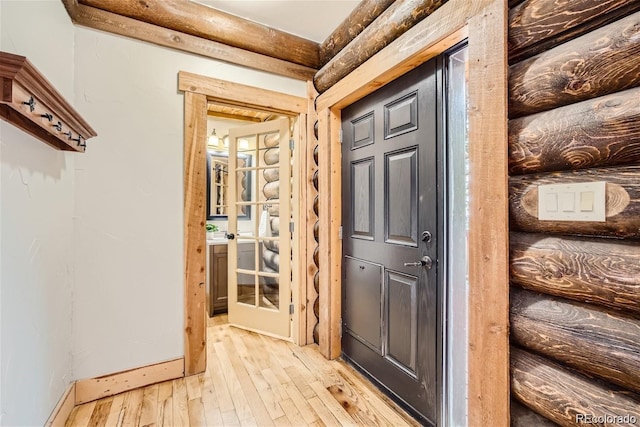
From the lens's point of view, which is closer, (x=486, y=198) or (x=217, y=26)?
(x=486, y=198)

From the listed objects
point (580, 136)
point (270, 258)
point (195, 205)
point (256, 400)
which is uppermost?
point (580, 136)

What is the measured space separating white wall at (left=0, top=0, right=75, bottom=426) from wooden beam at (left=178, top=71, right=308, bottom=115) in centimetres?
68

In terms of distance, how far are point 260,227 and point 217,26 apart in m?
1.73

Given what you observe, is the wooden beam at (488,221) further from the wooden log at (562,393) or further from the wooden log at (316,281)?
the wooden log at (316,281)

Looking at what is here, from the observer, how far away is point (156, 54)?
6.70ft

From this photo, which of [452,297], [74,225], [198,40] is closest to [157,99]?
[198,40]

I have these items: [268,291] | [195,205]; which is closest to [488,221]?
[195,205]

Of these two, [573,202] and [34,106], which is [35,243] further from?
[573,202]

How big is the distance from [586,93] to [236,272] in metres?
2.84

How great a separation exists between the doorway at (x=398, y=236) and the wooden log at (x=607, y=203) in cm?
45

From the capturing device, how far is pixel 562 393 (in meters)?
0.96

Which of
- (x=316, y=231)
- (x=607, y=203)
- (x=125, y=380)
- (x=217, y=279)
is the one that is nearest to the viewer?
(x=607, y=203)

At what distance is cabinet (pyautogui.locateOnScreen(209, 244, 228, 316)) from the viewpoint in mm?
3356

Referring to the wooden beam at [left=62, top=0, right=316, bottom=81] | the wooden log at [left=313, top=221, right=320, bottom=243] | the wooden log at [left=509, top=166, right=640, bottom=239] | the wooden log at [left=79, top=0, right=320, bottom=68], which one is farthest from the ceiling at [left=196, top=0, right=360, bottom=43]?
the wooden log at [left=509, top=166, right=640, bottom=239]
